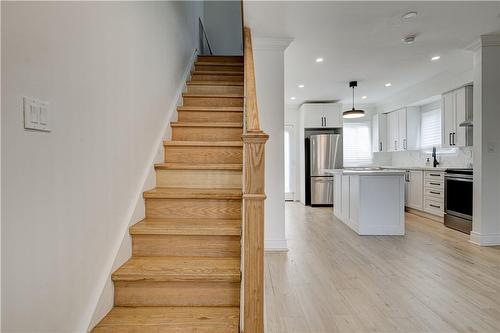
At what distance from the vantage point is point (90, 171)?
139 cm

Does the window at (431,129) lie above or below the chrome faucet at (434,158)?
above

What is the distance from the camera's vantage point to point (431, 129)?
19.5ft

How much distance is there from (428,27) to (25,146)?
3892mm

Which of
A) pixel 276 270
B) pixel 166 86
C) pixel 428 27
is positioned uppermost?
pixel 428 27

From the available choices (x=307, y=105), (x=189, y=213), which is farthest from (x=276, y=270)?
(x=307, y=105)

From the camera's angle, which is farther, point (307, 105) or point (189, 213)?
point (307, 105)

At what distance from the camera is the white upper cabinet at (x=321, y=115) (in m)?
6.96

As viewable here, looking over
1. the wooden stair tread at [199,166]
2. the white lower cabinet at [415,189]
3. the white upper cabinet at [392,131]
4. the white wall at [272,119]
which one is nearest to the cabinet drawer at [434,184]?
the white lower cabinet at [415,189]

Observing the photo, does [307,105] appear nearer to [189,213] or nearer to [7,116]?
[189,213]

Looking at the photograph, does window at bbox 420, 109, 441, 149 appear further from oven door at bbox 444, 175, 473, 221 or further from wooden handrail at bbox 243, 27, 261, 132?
wooden handrail at bbox 243, 27, 261, 132

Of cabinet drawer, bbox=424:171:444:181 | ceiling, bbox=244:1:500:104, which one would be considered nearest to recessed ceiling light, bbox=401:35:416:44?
ceiling, bbox=244:1:500:104

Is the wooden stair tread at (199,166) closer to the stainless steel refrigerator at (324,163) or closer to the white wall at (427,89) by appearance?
the white wall at (427,89)

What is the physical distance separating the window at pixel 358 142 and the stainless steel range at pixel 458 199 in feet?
10.2

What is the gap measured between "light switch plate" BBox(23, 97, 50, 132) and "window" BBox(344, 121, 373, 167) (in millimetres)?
7291
